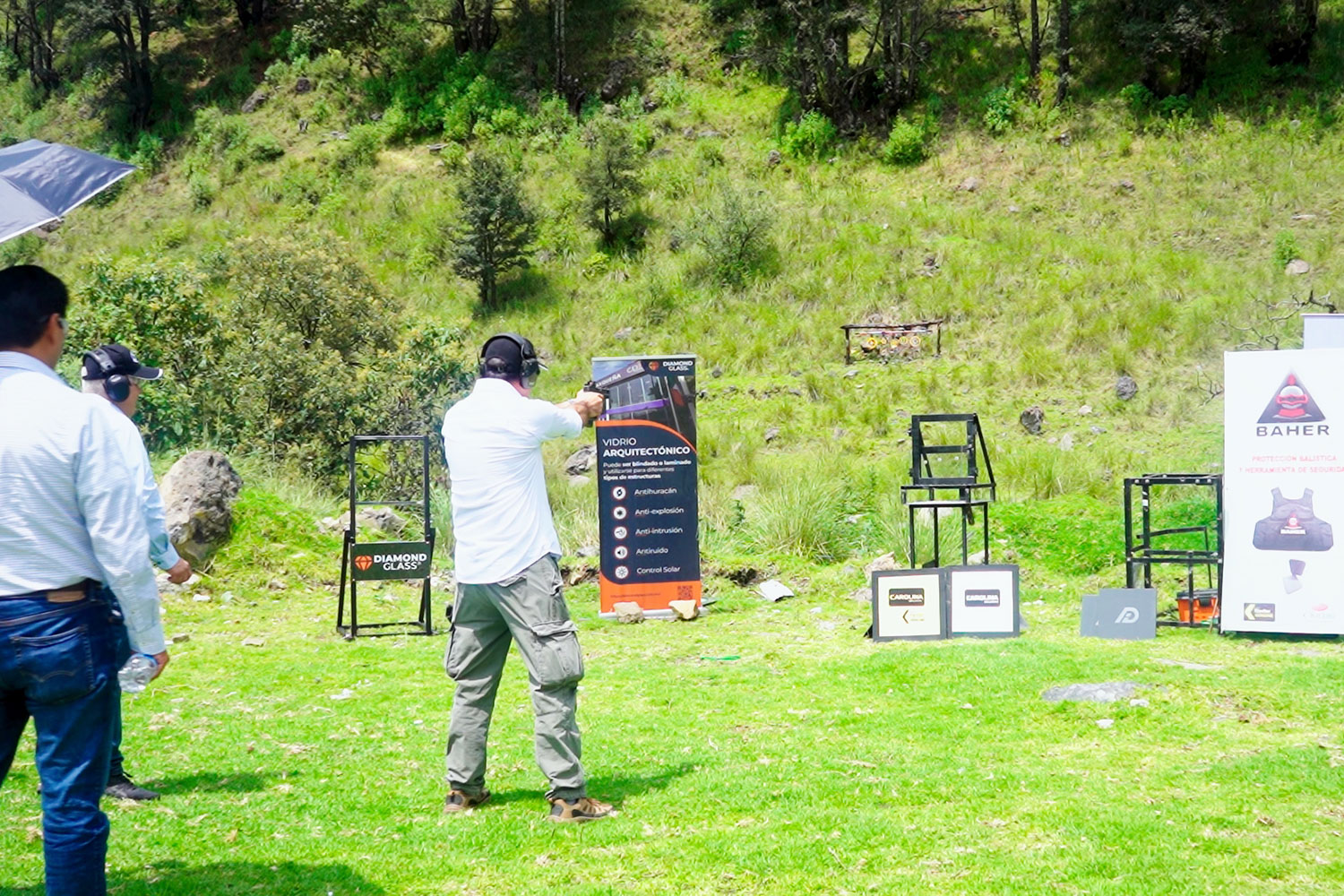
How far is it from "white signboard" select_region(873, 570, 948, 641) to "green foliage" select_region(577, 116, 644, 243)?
20955 millimetres

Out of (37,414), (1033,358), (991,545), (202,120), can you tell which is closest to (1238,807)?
(37,414)

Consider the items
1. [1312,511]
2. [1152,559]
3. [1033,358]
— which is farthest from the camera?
[1033,358]

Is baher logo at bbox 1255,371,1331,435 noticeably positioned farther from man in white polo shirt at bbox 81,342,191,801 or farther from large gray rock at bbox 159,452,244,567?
large gray rock at bbox 159,452,244,567

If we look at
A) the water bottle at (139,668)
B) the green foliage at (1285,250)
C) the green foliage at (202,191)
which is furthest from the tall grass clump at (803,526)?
the green foliage at (202,191)

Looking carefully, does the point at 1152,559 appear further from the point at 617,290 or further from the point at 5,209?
the point at 617,290

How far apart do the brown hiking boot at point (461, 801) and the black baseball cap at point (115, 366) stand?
2060 mm

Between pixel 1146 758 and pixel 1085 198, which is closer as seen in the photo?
pixel 1146 758

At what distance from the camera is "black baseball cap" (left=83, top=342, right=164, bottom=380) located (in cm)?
499

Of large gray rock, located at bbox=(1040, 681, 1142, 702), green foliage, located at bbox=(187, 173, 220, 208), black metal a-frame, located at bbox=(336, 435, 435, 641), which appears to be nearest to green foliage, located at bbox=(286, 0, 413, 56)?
green foliage, located at bbox=(187, 173, 220, 208)

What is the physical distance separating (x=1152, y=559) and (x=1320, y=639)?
125cm

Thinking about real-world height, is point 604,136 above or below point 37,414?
above

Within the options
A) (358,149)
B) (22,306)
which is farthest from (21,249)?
(22,306)

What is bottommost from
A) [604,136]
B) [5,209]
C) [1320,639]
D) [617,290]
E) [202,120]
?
[1320,639]

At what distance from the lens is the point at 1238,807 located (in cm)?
471
